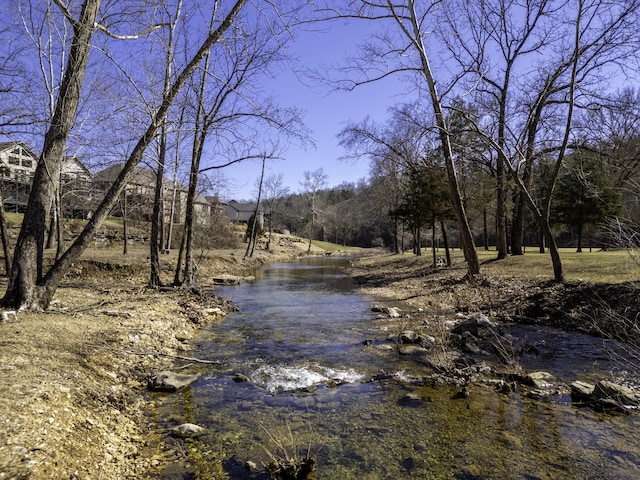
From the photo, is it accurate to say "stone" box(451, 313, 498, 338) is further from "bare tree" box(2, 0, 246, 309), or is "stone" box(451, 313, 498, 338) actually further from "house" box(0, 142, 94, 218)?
"house" box(0, 142, 94, 218)

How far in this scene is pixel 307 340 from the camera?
929 cm

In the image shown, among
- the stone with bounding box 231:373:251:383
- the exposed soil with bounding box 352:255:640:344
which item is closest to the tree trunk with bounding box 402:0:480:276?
the exposed soil with bounding box 352:255:640:344

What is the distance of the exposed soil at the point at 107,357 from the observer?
3.57 metres

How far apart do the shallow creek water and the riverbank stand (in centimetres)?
72

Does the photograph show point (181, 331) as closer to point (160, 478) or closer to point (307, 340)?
point (307, 340)

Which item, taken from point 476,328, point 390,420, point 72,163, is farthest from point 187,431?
point 72,163

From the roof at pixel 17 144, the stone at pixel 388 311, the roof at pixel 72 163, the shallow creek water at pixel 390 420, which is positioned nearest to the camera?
the shallow creek water at pixel 390 420

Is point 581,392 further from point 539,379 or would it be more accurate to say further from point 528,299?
point 528,299

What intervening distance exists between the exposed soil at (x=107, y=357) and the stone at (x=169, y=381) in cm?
18

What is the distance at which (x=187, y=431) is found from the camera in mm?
4691

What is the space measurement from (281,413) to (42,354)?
11.2 ft

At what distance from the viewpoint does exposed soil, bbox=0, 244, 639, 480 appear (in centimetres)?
357

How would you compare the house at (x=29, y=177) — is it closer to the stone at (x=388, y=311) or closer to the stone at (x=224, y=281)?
the stone at (x=224, y=281)

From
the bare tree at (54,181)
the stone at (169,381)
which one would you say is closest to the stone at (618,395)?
the stone at (169,381)
